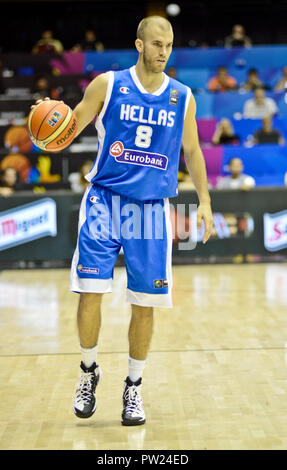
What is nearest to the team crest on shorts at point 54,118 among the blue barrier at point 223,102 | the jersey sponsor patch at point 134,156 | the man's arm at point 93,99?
the man's arm at point 93,99

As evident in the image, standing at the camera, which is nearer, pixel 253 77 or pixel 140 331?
pixel 140 331

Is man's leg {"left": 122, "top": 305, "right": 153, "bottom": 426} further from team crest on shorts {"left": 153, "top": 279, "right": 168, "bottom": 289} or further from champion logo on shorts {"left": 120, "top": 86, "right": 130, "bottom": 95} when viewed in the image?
champion logo on shorts {"left": 120, "top": 86, "right": 130, "bottom": 95}

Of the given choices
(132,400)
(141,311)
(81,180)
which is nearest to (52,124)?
(141,311)

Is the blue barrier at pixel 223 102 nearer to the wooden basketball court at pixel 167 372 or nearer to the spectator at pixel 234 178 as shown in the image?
the spectator at pixel 234 178

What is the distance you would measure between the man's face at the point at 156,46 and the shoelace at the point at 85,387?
152cm

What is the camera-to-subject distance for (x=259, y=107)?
1227 centimetres

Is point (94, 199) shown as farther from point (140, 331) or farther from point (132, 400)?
point (132, 400)

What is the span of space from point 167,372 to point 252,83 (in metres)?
9.76

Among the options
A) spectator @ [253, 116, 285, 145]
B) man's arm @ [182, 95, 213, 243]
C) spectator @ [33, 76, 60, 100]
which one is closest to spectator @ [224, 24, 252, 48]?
A: spectator @ [253, 116, 285, 145]

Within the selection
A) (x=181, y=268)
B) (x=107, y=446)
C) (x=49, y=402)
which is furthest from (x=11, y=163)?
(x=107, y=446)

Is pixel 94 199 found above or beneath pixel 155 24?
beneath

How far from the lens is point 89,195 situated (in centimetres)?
340

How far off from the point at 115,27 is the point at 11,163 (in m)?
7.31

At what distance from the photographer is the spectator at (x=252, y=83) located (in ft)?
42.6
